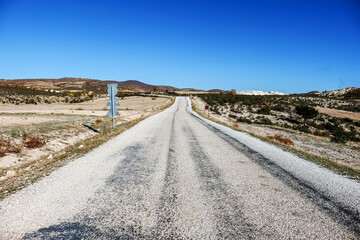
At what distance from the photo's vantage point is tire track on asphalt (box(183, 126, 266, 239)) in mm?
3035

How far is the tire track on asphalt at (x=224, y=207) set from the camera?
304cm

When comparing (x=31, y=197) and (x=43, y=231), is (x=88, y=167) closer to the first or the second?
(x=31, y=197)

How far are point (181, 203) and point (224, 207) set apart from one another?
865mm

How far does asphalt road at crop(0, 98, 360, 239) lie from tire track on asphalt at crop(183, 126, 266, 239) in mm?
17

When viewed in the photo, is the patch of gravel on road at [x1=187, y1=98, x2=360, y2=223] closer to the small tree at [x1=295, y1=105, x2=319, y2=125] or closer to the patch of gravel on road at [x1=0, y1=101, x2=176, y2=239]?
the patch of gravel on road at [x1=0, y1=101, x2=176, y2=239]

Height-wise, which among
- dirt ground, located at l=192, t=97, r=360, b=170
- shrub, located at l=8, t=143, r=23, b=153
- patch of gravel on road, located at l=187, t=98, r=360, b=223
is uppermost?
patch of gravel on road, located at l=187, t=98, r=360, b=223

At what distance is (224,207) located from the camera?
376 cm

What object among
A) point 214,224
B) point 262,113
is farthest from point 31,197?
point 262,113

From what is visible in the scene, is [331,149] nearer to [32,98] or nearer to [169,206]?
[169,206]

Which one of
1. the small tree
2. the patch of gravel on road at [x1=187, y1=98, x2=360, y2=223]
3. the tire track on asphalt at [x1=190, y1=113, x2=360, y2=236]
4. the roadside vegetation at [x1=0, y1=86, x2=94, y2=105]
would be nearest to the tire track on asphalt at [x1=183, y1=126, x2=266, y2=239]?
the tire track on asphalt at [x1=190, y1=113, x2=360, y2=236]

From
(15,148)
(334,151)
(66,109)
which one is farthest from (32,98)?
(334,151)

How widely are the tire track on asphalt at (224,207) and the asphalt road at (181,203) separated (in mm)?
17

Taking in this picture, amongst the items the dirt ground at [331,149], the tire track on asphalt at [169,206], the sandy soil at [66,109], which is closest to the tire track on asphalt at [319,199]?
the tire track on asphalt at [169,206]

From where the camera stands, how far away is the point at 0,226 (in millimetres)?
3070
